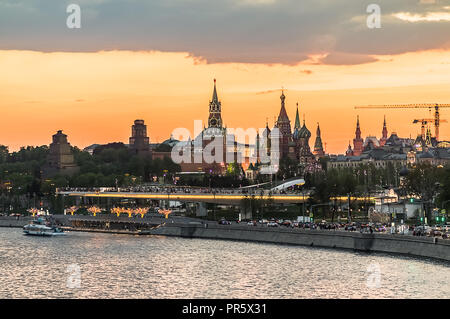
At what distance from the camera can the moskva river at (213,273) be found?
75312mm

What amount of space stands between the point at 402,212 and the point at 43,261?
2237 inches

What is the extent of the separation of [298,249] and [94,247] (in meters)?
26.4

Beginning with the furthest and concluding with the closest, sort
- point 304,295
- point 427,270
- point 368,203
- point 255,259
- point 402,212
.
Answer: point 368,203
point 402,212
point 255,259
point 427,270
point 304,295

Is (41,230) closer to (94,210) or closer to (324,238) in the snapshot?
(94,210)

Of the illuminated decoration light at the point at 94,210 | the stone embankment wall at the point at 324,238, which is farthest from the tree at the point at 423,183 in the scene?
the illuminated decoration light at the point at 94,210

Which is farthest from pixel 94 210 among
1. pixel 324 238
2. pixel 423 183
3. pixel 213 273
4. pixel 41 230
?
pixel 213 273

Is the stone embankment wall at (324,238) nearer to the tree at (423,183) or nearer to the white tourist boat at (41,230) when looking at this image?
the white tourist boat at (41,230)

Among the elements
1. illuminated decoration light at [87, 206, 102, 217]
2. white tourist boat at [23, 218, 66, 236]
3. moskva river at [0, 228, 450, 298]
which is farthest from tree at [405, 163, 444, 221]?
illuminated decoration light at [87, 206, 102, 217]

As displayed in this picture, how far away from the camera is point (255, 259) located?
325 feet

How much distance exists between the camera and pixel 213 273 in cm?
8788

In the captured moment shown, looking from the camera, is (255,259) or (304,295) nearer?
(304,295)
